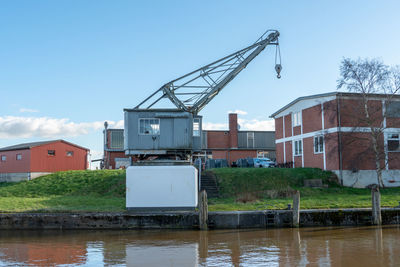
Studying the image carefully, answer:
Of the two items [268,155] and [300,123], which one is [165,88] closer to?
[300,123]

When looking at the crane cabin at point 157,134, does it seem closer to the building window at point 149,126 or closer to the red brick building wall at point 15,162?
the building window at point 149,126

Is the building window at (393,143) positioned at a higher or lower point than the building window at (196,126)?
lower

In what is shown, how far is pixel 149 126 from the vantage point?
27609 millimetres

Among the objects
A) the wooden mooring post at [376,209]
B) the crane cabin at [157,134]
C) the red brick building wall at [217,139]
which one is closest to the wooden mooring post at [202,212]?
the crane cabin at [157,134]

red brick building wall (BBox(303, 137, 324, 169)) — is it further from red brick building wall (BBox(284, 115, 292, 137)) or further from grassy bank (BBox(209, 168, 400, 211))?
red brick building wall (BBox(284, 115, 292, 137))

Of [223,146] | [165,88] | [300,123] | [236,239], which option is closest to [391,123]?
[300,123]

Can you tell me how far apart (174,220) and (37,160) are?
67.7ft

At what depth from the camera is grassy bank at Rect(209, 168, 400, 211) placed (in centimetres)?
2383

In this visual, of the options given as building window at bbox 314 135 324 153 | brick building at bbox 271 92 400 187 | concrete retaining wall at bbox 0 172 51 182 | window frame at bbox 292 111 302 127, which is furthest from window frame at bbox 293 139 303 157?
concrete retaining wall at bbox 0 172 51 182

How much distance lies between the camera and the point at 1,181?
38.4m

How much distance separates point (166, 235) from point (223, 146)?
3195 centimetres

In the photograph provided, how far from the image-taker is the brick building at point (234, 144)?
2018 inches

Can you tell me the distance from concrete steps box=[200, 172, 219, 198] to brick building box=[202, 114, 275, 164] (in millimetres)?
18887

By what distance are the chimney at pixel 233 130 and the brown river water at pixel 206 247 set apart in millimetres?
30370
